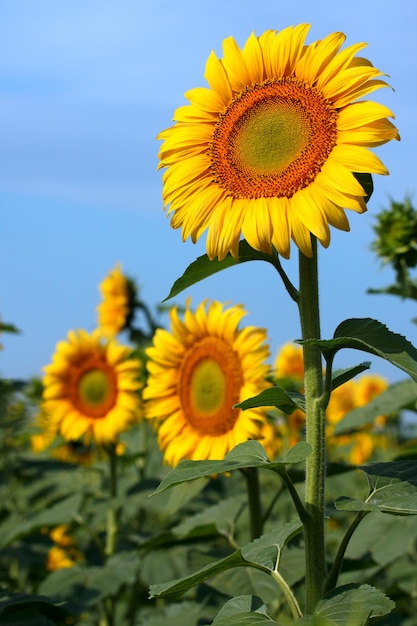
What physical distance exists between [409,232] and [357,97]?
149cm

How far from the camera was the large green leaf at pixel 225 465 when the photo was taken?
164cm

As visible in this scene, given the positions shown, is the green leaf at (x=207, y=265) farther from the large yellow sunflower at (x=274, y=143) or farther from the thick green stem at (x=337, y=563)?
the thick green stem at (x=337, y=563)

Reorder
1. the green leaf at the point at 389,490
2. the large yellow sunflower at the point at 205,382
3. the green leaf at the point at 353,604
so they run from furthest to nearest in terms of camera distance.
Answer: the large yellow sunflower at the point at 205,382, the green leaf at the point at 389,490, the green leaf at the point at 353,604

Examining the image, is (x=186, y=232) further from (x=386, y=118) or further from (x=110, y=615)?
(x=110, y=615)

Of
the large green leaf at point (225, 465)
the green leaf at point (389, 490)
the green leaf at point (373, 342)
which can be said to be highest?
the green leaf at point (373, 342)

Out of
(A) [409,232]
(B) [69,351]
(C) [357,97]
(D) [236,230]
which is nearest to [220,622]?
(D) [236,230]

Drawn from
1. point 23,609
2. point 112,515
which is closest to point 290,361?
point 112,515

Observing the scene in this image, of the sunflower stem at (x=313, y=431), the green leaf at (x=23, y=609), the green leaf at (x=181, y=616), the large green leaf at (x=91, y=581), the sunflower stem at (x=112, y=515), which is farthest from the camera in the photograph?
the sunflower stem at (x=112, y=515)

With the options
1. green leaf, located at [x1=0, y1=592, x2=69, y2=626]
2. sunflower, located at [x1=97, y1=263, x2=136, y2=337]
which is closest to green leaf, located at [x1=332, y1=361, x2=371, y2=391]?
green leaf, located at [x1=0, y1=592, x2=69, y2=626]

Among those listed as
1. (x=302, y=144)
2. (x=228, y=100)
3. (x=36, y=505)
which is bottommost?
(x=36, y=505)

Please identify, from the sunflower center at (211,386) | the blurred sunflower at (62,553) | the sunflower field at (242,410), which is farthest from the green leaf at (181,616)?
the blurred sunflower at (62,553)

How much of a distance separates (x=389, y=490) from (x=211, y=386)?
59.0 inches

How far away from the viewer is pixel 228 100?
2.11 m

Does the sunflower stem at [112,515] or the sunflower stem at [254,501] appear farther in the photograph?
the sunflower stem at [112,515]
